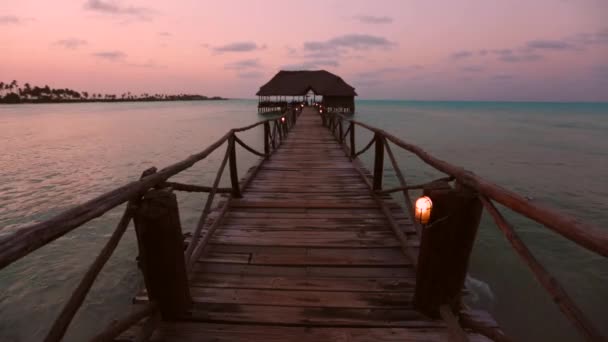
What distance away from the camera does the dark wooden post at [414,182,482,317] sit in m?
2.18

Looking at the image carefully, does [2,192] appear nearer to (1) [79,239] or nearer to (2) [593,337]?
(1) [79,239]

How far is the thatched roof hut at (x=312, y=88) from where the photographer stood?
161 feet

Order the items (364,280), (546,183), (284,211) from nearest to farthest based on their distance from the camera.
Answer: (364,280) < (284,211) < (546,183)

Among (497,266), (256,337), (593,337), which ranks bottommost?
(497,266)

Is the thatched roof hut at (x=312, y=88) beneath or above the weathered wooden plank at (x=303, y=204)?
above

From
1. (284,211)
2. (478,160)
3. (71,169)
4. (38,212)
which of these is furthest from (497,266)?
(71,169)

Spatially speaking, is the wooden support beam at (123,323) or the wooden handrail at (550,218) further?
the wooden support beam at (123,323)

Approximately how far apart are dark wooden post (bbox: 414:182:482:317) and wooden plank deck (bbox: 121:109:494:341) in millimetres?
244

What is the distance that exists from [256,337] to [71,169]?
2065 cm

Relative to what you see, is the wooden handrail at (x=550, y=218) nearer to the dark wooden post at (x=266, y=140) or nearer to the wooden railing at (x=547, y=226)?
the wooden railing at (x=547, y=226)

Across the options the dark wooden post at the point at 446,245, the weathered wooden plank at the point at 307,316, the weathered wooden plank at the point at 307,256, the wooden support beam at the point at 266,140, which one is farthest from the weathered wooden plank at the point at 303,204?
the wooden support beam at the point at 266,140

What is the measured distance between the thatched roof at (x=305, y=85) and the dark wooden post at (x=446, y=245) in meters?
47.4

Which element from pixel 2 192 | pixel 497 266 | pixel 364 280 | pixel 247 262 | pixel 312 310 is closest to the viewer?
pixel 312 310

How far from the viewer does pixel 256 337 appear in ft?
7.78
